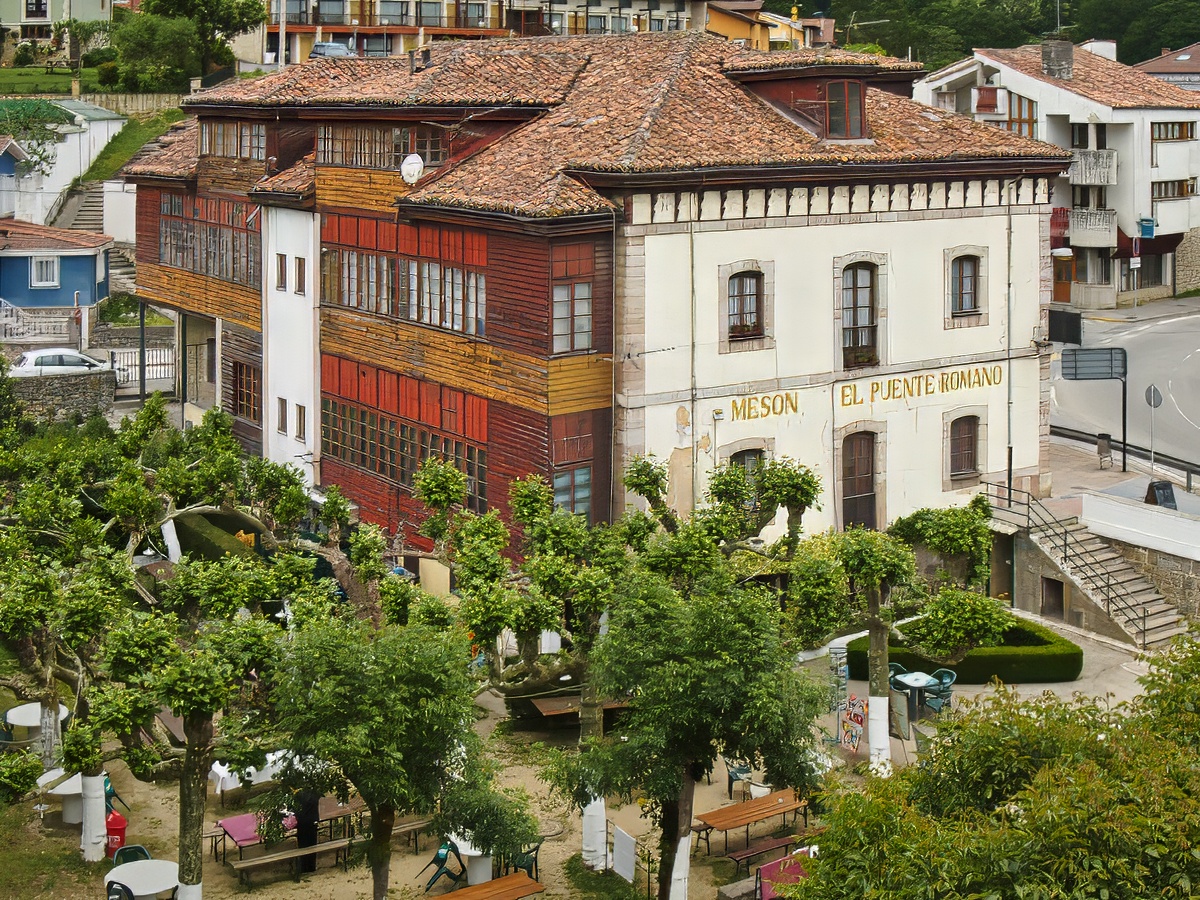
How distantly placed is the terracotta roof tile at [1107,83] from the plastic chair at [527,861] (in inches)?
1960

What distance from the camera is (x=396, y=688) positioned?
23.6 meters

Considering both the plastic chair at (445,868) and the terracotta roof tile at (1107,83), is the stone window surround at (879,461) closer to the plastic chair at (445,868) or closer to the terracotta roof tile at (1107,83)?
the plastic chair at (445,868)

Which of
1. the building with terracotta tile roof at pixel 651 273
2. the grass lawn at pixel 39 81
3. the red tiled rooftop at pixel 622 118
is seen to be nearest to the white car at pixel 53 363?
the building with terracotta tile roof at pixel 651 273

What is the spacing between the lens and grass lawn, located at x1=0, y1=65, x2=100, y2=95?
88500mm

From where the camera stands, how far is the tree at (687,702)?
24094mm

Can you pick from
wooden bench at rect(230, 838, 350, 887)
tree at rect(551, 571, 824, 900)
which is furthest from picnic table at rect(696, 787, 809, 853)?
wooden bench at rect(230, 838, 350, 887)

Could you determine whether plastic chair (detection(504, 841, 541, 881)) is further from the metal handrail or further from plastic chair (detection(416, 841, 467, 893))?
the metal handrail

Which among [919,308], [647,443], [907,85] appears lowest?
[647,443]

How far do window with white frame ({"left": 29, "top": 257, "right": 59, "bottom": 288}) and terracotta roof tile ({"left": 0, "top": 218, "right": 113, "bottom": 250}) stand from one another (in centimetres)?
50

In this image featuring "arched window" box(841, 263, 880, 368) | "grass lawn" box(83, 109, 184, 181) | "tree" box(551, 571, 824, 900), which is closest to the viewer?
"tree" box(551, 571, 824, 900)

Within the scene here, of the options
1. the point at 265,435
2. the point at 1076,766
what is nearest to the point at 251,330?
the point at 265,435

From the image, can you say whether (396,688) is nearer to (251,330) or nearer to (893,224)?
(893,224)

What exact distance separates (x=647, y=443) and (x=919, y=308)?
796 centimetres

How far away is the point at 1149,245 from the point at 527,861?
52686 mm
